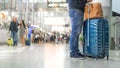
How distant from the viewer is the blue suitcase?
24.2 feet

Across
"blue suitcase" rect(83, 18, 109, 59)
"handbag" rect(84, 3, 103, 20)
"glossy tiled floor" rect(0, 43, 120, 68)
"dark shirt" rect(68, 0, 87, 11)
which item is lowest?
"glossy tiled floor" rect(0, 43, 120, 68)

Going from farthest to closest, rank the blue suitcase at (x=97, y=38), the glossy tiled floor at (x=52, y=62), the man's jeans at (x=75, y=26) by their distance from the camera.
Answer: the man's jeans at (x=75, y=26) < the blue suitcase at (x=97, y=38) < the glossy tiled floor at (x=52, y=62)

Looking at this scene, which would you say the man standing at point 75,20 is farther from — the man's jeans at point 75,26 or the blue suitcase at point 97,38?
the blue suitcase at point 97,38

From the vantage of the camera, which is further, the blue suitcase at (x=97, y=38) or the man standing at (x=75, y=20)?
the man standing at (x=75, y=20)

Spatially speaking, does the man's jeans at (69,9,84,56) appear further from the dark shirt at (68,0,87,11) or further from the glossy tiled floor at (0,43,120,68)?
the glossy tiled floor at (0,43,120,68)

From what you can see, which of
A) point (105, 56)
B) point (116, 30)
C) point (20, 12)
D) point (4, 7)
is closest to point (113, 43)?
point (116, 30)

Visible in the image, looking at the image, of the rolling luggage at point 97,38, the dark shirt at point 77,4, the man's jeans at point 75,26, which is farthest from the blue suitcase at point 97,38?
the dark shirt at point 77,4

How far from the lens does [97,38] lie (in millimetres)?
7438

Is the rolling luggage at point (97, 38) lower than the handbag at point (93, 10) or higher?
lower

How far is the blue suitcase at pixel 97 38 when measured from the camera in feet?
24.2

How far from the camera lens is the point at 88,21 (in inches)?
297

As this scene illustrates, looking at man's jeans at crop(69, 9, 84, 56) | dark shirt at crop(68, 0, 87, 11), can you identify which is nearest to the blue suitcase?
man's jeans at crop(69, 9, 84, 56)

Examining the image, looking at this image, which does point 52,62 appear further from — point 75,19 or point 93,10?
point 93,10

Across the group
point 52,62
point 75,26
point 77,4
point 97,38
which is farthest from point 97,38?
point 52,62
